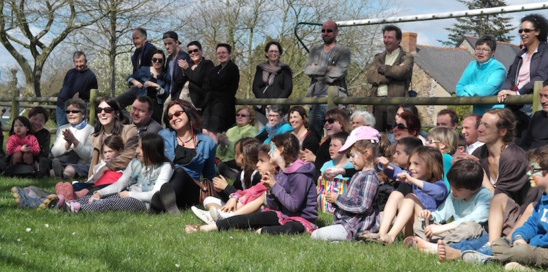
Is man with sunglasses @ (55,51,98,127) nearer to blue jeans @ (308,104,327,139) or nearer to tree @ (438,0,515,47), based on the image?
blue jeans @ (308,104,327,139)

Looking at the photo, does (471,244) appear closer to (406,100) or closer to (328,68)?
(406,100)

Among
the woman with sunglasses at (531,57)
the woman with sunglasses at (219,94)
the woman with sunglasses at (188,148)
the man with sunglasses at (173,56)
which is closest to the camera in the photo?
the woman with sunglasses at (531,57)

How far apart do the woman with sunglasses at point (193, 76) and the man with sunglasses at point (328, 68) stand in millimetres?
1697

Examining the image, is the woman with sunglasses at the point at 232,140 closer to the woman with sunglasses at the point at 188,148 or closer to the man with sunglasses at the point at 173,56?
the man with sunglasses at the point at 173,56

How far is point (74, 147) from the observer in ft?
39.3

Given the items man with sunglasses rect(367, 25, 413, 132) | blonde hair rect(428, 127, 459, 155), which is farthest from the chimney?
blonde hair rect(428, 127, 459, 155)

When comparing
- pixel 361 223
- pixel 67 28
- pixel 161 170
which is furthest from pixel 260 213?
pixel 67 28

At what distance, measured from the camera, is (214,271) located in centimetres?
530

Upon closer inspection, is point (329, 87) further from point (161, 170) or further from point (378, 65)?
point (161, 170)

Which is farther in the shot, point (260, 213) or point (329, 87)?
point (329, 87)

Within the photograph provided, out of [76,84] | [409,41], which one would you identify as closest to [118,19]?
[76,84]

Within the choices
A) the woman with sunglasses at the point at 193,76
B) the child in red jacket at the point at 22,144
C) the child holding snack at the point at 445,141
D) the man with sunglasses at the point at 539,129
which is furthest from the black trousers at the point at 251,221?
the child in red jacket at the point at 22,144

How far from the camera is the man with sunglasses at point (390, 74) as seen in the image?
1092 centimetres

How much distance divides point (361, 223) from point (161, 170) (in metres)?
2.75
